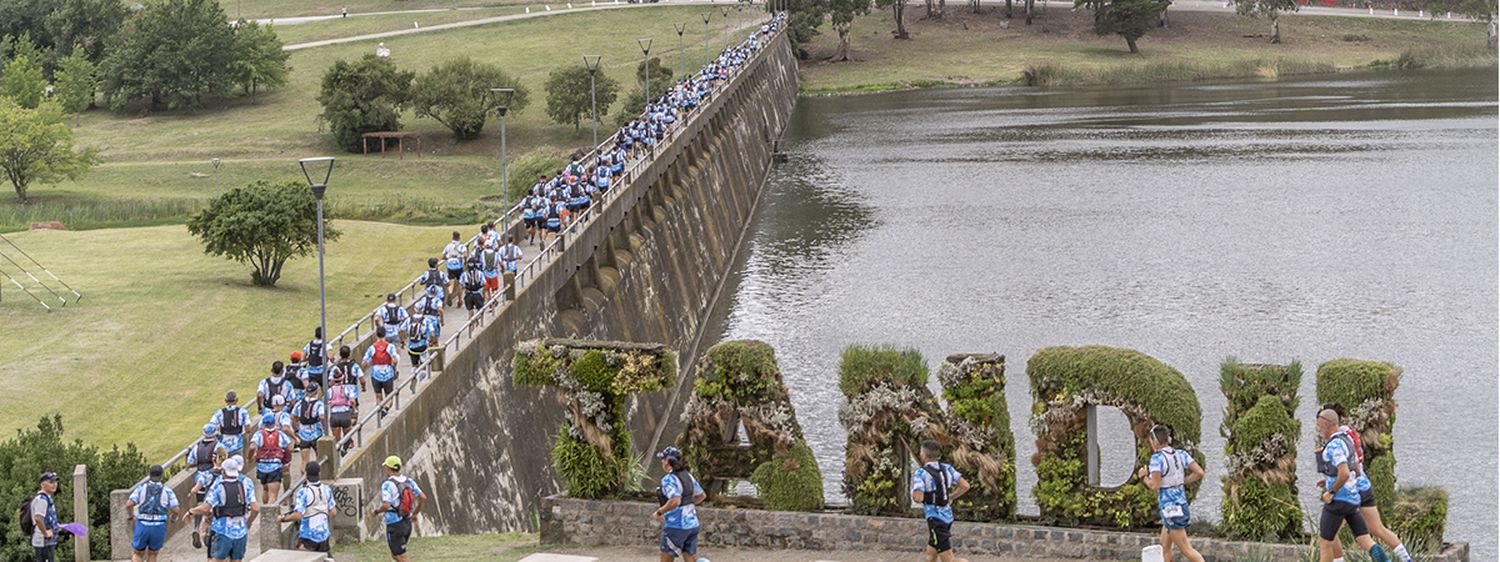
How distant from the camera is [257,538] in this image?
3027 centimetres

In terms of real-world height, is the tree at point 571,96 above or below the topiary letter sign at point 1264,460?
below

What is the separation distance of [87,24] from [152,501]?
149m

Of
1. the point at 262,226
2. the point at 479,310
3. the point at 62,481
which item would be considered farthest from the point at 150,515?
the point at 262,226

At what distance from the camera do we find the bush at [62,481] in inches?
1329

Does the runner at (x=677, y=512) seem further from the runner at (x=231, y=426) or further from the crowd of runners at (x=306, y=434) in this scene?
the runner at (x=231, y=426)

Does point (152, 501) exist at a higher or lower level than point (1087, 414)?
lower

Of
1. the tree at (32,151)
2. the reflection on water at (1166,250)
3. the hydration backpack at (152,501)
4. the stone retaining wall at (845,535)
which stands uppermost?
the hydration backpack at (152,501)

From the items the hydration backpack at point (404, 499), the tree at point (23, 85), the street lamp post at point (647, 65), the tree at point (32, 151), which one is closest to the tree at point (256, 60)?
the tree at point (23, 85)

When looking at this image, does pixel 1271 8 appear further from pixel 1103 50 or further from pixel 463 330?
pixel 463 330

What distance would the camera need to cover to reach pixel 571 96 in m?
128

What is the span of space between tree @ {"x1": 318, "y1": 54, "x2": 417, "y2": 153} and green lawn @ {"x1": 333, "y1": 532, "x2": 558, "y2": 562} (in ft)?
310

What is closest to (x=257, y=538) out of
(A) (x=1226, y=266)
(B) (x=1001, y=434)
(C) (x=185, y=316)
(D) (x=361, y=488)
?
(D) (x=361, y=488)

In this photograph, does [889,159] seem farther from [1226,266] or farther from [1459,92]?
[1459,92]

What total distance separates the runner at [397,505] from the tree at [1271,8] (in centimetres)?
16982
